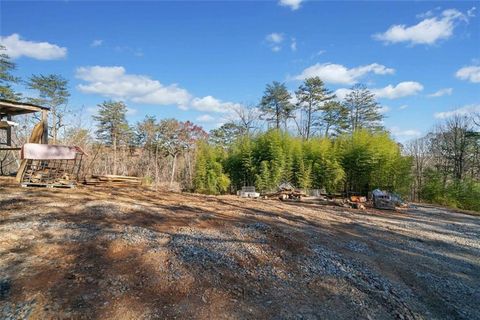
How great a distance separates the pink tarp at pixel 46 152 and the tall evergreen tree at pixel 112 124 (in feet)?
44.5

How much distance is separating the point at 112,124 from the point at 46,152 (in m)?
14.6

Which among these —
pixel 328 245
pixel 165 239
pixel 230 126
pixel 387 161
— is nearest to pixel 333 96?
pixel 230 126

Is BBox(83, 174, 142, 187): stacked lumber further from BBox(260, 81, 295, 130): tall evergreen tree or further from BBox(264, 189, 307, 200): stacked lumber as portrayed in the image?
BBox(260, 81, 295, 130): tall evergreen tree

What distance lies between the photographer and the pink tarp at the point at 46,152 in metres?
5.44

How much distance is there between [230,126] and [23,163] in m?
14.1

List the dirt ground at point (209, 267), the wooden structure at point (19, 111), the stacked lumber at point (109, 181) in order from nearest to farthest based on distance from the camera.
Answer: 1. the dirt ground at point (209, 267)
2. the wooden structure at point (19, 111)
3. the stacked lumber at point (109, 181)

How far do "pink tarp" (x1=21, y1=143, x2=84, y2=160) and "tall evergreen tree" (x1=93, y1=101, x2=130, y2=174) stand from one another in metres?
13.6

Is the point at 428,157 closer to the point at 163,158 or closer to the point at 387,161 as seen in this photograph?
the point at 387,161

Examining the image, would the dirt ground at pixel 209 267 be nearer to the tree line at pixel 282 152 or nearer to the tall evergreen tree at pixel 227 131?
the tree line at pixel 282 152

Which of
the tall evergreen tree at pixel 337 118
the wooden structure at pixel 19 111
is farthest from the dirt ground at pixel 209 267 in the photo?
the tall evergreen tree at pixel 337 118

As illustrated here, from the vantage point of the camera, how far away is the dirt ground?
2012mm

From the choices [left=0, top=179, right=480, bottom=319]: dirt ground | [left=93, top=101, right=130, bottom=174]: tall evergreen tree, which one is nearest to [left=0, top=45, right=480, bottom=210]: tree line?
[left=93, top=101, right=130, bottom=174]: tall evergreen tree

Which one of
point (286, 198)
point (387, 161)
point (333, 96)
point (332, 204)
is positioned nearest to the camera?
point (332, 204)

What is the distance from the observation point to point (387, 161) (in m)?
9.16
